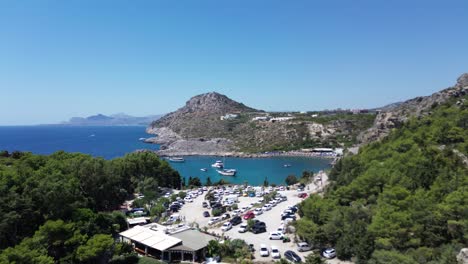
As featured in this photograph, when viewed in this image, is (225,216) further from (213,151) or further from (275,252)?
(213,151)

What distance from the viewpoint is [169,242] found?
22.6 metres

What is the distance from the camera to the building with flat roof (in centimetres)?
2202

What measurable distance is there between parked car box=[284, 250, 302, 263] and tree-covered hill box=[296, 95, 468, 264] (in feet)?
5.96

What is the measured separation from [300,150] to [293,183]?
4158 cm

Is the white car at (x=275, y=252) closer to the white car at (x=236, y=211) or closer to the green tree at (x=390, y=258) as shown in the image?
the green tree at (x=390, y=258)

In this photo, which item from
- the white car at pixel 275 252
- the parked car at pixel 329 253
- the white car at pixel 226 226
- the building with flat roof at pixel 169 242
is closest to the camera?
the parked car at pixel 329 253

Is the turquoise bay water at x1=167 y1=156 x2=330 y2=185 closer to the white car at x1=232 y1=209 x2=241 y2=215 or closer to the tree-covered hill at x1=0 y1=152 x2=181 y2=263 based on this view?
the white car at x1=232 y1=209 x2=241 y2=215

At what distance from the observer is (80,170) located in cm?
3166

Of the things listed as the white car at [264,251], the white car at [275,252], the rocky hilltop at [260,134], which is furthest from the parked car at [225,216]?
the rocky hilltop at [260,134]

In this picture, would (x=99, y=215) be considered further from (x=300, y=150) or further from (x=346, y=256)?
(x=300, y=150)

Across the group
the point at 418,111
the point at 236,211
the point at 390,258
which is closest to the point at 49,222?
the point at 236,211

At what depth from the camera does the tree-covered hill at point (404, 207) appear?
1847cm

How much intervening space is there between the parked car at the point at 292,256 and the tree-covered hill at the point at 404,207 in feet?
5.96

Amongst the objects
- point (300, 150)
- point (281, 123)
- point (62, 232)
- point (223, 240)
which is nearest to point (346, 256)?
point (223, 240)
